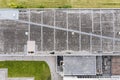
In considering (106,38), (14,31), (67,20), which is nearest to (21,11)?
(14,31)

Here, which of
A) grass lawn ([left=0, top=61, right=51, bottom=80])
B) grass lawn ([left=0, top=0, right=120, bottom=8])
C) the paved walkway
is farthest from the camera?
grass lawn ([left=0, top=0, right=120, bottom=8])

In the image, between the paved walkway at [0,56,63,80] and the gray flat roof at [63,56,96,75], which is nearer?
the gray flat roof at [63,56,96,75]

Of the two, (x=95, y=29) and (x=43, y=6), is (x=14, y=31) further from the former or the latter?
(x=95, y=29)

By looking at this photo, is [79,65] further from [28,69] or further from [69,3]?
[69,3]

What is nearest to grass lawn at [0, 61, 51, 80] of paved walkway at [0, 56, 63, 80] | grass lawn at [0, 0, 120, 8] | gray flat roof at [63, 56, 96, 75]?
paved walkway at [0, 56, 63, 80]

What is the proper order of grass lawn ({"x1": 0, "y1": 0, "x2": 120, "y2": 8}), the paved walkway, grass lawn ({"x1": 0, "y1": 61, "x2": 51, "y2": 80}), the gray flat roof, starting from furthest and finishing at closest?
grass lawn ({"x1": 0, "y1": 0, "x2": 120, "y2": 8}), the paved walkway, grass lawn ({"x1": 0, "y1": 61, "x2": 51, "y2": 80}), the gray flat roof

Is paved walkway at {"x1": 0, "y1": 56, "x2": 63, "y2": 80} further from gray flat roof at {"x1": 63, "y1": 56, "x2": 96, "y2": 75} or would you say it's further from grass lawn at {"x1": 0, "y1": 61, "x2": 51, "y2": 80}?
gray flat roof at {"x1": 63, "y1": 56, "x2": 96, "y2": 75}

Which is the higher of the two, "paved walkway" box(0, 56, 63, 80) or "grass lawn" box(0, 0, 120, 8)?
"grass lawn" box(0, 0, 120, 8)
